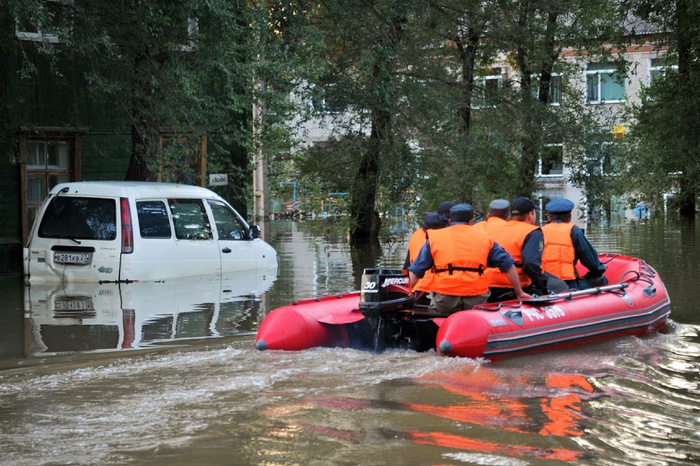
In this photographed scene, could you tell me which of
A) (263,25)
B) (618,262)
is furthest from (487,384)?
(263,25)

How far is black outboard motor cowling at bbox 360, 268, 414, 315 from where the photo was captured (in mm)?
11219

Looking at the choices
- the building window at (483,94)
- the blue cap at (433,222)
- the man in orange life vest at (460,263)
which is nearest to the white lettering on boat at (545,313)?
the man in orange life vest at (460,263)

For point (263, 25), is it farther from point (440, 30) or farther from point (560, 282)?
point (440, 30)

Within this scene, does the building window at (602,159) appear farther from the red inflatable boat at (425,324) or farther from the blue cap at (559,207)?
the red inflatable boat at (425,324)

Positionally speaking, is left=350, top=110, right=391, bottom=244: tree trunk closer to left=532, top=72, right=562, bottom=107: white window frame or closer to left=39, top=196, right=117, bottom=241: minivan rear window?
left=532, top=72, right=562, bottom=107: white window frame

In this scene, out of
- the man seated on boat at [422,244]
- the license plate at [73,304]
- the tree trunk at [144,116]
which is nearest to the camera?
the man seated on boat at [422,244]

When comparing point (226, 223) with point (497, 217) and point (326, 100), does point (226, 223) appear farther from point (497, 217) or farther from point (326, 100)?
point (326, 100)

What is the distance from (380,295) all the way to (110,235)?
5.98m

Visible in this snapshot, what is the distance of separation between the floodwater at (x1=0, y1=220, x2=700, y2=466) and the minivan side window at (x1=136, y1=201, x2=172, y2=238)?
2.18 m

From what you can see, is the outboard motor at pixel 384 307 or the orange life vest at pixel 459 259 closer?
the outboard motor at pixel 384 307

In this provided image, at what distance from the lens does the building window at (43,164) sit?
70.5 feet

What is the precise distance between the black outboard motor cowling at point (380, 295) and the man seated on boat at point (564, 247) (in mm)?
2507

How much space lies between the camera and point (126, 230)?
15.9m

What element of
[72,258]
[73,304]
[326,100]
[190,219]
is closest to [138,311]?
[73,304]
